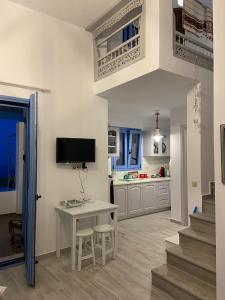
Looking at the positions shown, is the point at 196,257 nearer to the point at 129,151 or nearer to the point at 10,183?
the point at 129,151

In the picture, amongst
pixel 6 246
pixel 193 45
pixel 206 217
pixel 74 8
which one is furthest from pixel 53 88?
pixel 206 217

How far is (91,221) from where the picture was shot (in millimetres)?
3967

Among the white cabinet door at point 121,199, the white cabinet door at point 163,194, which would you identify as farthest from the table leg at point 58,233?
the white cabinet door at point 163,194

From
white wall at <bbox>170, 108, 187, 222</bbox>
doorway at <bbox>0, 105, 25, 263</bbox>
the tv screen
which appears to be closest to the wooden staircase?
the tv screen

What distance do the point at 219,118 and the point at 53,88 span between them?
8.39ft

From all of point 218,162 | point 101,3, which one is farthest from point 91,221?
point 101,3

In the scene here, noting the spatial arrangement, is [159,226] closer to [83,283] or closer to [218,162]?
[83,283]

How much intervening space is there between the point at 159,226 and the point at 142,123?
9.46 feet

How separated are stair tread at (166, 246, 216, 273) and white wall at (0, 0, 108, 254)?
63.9 inches

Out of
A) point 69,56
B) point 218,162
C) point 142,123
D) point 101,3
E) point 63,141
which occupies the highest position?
point 101,3

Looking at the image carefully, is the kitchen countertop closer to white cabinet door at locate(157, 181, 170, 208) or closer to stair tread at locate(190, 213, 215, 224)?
white cabinet door at locate(157, 181, 170, 208)

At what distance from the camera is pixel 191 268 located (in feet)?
8.52

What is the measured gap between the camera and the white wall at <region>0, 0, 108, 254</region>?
3287mm

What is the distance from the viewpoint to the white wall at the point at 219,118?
6.53ft
